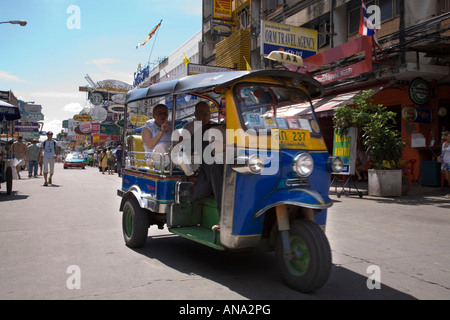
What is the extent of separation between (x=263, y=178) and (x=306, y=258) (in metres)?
0.83

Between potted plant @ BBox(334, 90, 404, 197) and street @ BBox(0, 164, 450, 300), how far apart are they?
3.17 metres

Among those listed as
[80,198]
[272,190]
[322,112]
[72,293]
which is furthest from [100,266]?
[322,112]

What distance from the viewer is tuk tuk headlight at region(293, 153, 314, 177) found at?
3783 mm

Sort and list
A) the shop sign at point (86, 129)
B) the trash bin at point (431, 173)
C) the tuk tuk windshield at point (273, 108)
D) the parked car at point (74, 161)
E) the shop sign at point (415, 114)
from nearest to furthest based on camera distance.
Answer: the tuk tuk windshield at point (273, 108)
the trash bin at point (431, 173)
the shop sign at point (415, 114)
the parked car at point (74, 161)
the shop sign at point (86, 129)

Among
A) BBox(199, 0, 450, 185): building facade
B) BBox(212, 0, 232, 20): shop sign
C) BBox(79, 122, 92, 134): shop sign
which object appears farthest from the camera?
BBox(79, 122, 92, 134): shop sign

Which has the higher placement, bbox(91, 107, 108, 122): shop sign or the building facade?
bbox(91, 107, 108, 122): shop sign

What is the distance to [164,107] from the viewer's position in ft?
18.3

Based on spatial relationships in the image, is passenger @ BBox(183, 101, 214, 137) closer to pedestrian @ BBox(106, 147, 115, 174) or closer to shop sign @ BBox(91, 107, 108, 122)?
pedestrian @ BBox(106, 147, 115, 174)

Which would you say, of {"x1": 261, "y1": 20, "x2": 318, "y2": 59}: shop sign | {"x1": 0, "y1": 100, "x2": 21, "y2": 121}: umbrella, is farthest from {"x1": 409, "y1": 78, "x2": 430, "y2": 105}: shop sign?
{"x1": 0, "y1": 100, "x2": 21, "y2": 121}: umbrella

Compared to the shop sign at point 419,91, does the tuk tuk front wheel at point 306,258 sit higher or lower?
lower

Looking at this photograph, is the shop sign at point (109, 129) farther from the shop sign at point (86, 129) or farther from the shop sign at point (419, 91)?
the shop sign at point (419, 91)

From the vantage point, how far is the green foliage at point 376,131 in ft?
35.7

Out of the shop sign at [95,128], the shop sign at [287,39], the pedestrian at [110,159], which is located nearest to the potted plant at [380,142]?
the shop sign at [287,39]

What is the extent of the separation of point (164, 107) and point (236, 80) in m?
1.91
